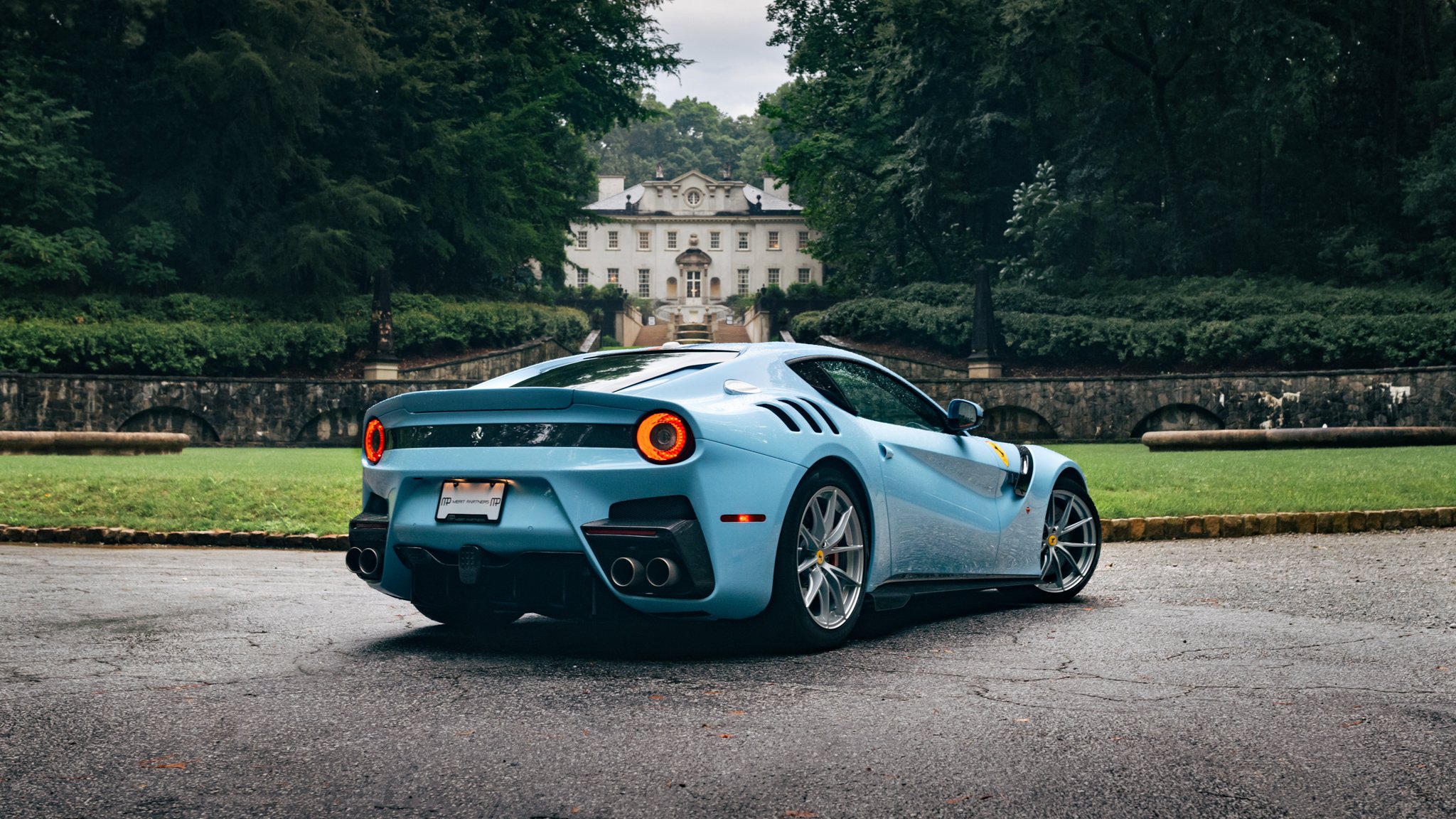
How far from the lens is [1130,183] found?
36531 millimetres

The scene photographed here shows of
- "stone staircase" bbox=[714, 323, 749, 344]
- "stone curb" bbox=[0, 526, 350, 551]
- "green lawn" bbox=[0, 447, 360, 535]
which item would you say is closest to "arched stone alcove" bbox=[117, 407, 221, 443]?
"green lawn" bbox=[0, 447, 360, 535]

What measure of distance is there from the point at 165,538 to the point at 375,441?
636 cm

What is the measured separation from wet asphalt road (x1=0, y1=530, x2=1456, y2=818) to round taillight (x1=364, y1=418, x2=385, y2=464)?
843 mm

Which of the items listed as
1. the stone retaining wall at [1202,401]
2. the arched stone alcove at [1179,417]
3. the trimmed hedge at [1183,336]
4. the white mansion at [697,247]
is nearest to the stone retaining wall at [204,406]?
the stone retaining wall at [1202,401]

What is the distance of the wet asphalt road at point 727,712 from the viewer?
11.0 feet

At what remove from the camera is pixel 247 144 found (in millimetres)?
30266

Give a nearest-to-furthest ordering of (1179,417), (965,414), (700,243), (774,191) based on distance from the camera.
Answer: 1. (965,414)
2. (1179,417)
3. (700,243)
4. (774,191)

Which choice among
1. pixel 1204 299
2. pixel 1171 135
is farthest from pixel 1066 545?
pixel 1171 135

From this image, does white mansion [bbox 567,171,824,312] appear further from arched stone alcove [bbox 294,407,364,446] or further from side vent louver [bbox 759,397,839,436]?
side vent louver [bbox 759,397,839,436]

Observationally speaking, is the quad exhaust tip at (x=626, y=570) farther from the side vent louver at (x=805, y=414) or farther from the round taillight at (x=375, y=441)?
the round taillight at (x=375, y=441)

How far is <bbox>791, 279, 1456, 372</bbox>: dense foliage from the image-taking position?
26391mm

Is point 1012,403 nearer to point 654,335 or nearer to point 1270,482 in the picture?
point 1270,482

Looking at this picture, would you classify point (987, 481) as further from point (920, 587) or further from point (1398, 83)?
point (1398, 83)

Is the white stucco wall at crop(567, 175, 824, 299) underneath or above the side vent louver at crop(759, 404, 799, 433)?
above
